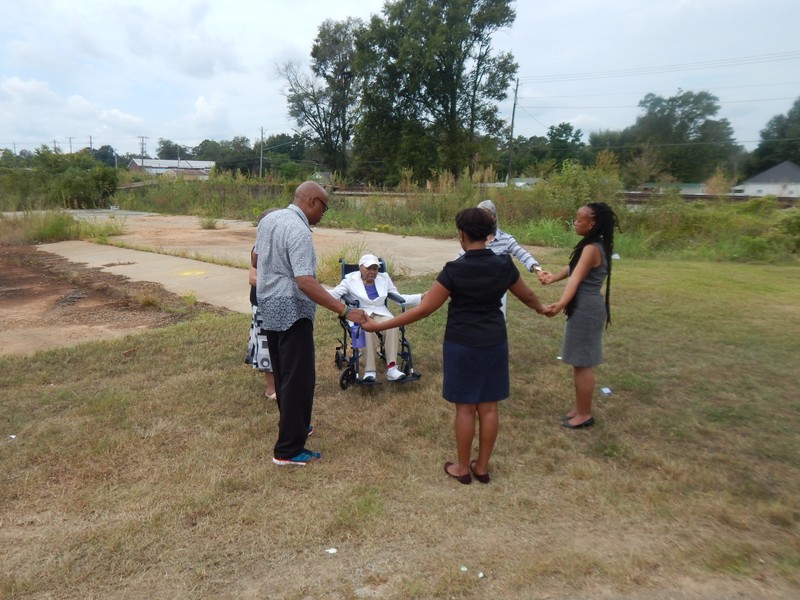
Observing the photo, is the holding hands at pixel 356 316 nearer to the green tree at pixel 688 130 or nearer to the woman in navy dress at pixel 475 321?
the woman in navy dress at pixel 475 321

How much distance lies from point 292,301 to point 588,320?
2.09m

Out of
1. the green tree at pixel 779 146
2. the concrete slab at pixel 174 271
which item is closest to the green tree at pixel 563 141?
the green tree at pixel 779 146

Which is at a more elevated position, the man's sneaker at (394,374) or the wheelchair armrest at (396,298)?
the wheelchair armrest at (396,298)

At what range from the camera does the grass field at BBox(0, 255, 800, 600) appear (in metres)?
2.55

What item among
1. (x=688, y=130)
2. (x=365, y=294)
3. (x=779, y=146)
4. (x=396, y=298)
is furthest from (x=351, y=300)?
(x=779, y=146)

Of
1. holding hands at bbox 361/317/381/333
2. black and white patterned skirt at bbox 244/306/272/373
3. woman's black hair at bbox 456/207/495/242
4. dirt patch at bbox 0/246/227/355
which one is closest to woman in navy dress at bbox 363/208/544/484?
woman's black hair at bbox 456/207/495/242

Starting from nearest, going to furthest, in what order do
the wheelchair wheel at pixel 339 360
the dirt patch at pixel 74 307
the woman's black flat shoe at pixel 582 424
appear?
1. the woman's black flat shoe at pixel 582 424
2. the wheelchair wheel at pixel 339 360
3. the dirt patch at pixel 74 307

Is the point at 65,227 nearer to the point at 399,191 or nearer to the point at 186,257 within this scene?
the point at 186,257

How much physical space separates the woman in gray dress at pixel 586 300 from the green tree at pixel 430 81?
32969 mm

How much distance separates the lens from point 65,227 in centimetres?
1568

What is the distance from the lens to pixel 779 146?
39.3 metres

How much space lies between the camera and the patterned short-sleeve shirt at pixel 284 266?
3281 millimetres

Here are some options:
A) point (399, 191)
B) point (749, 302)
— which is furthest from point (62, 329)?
point (399, 191)

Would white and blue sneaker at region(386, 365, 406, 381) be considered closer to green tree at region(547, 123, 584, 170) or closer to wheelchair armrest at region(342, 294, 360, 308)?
wheelchair armrest at region(342, 294, 360, 308)
